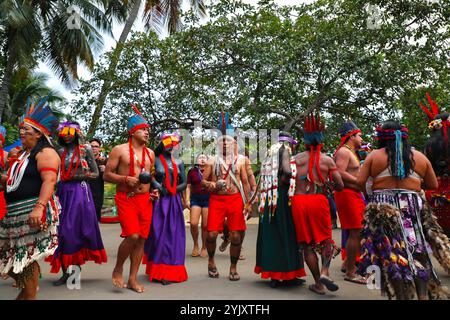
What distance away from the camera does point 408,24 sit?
40.4ft

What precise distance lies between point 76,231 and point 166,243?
1.07 metres

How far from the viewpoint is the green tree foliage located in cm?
1243

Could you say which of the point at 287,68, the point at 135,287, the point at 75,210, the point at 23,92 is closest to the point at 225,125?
the point at 75,210

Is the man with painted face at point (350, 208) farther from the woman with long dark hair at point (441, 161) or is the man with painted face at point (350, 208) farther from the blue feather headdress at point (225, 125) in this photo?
the blue feather headdress at point (225, 125)

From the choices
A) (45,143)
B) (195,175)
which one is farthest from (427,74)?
(45,143)

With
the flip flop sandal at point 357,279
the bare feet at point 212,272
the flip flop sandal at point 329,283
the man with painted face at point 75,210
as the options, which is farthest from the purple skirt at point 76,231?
the flip flop sandal at point 357,279

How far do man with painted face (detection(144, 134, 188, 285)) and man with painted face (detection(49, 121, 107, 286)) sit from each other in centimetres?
64

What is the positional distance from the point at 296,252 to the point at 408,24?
29.3 ft

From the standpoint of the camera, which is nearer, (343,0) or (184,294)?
(184,294)

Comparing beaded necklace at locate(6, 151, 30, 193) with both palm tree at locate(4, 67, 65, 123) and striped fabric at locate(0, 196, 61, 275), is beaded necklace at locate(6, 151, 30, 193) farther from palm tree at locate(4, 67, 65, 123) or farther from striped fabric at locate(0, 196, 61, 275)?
palm tree at locate(4, 67, 65, 123)

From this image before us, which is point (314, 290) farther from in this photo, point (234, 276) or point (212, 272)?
point (212, 272)

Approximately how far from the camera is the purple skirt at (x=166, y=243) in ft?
19.4

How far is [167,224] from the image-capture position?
6121 mm
